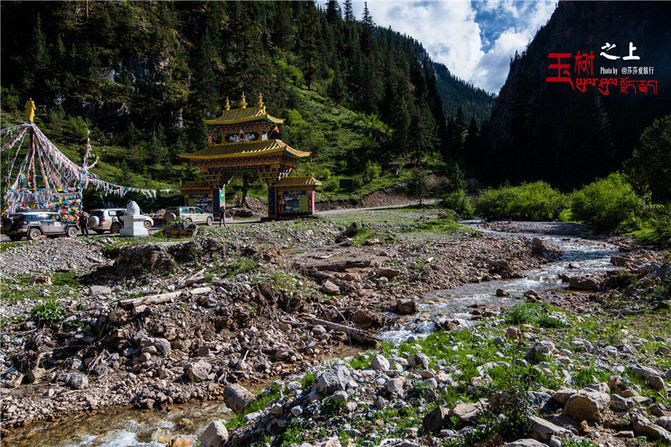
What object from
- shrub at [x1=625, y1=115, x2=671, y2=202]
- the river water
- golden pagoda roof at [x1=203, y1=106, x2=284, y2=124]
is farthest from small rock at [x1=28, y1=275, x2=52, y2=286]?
shrub at [x1=625, y1=115, x2=671, y2=202]

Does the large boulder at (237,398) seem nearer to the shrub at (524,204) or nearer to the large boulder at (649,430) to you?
the large boulder at (649,430)

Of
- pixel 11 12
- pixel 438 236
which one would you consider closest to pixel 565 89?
pixel 438 236

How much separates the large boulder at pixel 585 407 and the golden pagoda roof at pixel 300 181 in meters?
28.4

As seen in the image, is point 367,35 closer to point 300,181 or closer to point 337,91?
point 337,91

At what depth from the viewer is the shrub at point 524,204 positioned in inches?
1586

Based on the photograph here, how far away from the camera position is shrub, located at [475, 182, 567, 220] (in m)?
40.3

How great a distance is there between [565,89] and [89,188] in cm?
9709

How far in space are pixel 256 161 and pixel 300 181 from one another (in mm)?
4511

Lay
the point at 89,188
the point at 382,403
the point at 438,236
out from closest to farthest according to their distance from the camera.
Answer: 1. the point at 382,403
2. the point at 438,236
3. the point at 89,188

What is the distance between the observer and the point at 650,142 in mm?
36312

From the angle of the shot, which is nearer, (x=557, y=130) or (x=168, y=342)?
(x=168, y=342)

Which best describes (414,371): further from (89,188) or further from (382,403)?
(89,188)

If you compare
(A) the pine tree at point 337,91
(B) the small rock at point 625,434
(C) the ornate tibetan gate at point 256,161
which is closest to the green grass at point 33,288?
(B) the small rock at point 625,434

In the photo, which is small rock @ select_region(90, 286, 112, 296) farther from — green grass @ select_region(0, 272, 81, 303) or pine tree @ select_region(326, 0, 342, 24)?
pine tree @ select_region(326, 0, 342, 24)
